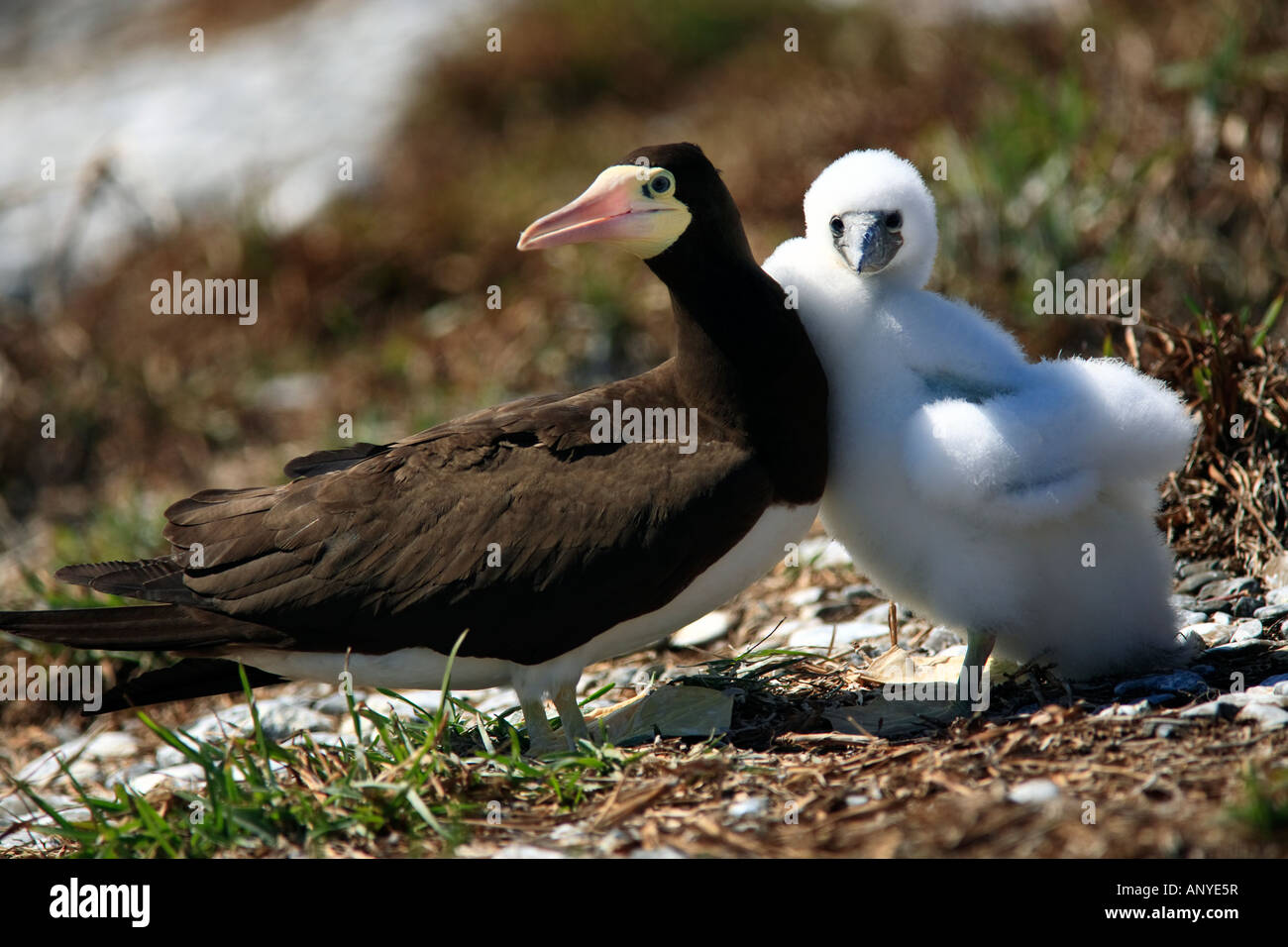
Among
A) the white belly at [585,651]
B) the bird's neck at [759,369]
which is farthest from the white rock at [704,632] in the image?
the bird's neck at [759,369]

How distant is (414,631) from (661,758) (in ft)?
2.97

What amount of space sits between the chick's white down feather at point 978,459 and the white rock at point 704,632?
5.22 ft

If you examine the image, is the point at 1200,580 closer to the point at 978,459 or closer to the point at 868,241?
the point at 978,459

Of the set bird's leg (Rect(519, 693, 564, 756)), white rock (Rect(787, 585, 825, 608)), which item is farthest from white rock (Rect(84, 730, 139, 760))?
white rock (Rect(787, 585, 825, 608))

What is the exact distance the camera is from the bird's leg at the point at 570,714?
433 centimetres

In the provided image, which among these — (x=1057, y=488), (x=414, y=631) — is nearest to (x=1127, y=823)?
(x=1057, y=488)

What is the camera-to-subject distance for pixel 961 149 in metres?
8.84

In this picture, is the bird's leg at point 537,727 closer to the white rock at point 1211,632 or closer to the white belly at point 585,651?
the white belly at point 585,651

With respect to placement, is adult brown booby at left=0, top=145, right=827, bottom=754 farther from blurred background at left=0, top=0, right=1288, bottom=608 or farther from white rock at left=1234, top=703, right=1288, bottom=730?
blurred background at left=0, top=0, right=1288, bottom=608

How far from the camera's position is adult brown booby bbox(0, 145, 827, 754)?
4.12 m

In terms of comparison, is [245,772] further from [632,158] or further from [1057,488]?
[1057,488]

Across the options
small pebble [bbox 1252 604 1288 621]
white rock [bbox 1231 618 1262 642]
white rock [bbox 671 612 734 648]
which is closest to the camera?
white rock [bbox 1231 618 1262 642]

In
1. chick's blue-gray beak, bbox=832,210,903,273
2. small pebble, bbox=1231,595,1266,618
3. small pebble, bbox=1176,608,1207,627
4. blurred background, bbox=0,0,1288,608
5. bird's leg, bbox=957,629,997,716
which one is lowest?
bird's leg, bbox=957,629,997,716

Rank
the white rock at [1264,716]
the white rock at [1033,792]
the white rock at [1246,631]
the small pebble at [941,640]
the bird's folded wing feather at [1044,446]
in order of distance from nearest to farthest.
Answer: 1. the white rock at [1033,792]
2. the white rock at [1264,716]
3. the bird's folded wing feather at [1044,446]
4. the white rock at [1246,631]
5. the small pebble at [941,640]
